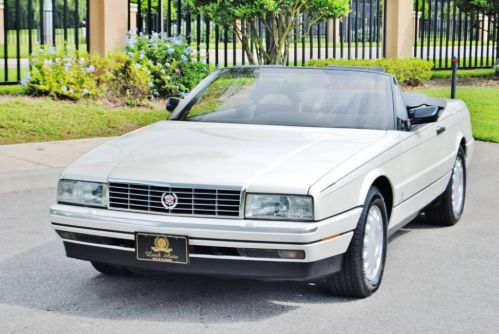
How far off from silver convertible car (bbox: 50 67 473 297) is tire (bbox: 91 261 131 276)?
0.01m

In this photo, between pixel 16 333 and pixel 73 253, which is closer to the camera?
pixel 16 333

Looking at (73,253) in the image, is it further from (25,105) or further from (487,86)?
(487,86)

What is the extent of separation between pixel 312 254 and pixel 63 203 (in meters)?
1.62

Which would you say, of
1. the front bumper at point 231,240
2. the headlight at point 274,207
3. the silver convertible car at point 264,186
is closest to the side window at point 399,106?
the silver convertible car at point 264,186

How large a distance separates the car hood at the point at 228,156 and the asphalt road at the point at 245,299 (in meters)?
0.79

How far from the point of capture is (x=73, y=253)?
20.7 feet

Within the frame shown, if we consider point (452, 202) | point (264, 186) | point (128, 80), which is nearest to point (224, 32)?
point (128, 80)

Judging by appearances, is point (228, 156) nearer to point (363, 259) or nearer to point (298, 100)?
point (363, 259)

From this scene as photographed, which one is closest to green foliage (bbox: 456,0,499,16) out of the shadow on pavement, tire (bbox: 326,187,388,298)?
tire (bbox: 326,187,388,298)

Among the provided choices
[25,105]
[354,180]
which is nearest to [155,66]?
[25,105]

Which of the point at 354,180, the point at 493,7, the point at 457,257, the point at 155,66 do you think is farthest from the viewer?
the point at 493,7

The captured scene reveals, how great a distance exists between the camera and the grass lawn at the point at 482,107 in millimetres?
15469

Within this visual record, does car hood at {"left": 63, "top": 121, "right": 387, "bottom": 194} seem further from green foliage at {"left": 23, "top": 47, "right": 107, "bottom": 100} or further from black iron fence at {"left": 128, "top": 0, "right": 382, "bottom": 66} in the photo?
black iron fence at {"left": 128, "top": 0, "right": 382, "bottom": 66}

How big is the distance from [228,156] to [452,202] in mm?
3135
